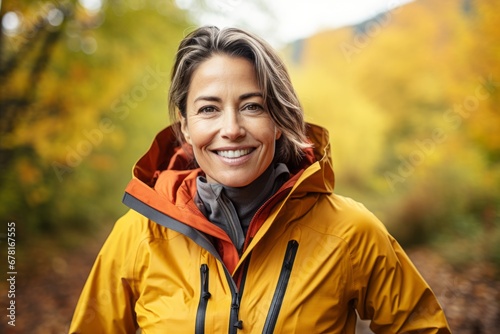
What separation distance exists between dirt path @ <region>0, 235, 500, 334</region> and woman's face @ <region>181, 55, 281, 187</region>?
3832mm

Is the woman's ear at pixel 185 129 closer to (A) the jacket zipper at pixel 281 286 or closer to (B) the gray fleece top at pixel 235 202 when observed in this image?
(B) the gray fleece top at pixel 235 202

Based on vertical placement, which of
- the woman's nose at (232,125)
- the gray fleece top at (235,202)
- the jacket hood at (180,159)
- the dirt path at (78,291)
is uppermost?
the woman's nose at (232,125)

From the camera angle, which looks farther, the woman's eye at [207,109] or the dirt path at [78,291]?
the dirt path at [78,291]

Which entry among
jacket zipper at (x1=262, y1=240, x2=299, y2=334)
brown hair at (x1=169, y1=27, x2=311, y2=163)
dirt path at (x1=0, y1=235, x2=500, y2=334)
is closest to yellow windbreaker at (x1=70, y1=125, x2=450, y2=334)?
jacket zipper at (x1=262, y1=240, x2=299, y2=334)

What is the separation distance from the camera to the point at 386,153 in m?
9.69

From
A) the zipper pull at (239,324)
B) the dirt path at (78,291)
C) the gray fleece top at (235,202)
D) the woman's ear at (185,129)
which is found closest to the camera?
the zipper pull at (239,324)

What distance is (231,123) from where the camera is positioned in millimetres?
1981

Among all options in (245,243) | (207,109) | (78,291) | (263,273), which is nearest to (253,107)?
(207,109)

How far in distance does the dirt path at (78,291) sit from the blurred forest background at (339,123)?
0.08ft

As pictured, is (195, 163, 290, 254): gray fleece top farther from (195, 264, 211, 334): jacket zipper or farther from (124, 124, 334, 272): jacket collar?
(195, 264, 211, 334): jacket zipper

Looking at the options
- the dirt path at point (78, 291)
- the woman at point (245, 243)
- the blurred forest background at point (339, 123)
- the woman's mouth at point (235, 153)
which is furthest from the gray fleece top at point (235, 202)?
the blurred forest background at point (339, 123)

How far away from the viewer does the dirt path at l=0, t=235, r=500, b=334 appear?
530 cm

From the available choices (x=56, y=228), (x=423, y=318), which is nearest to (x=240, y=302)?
(x=423, y=318)

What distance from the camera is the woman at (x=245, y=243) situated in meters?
1.96
